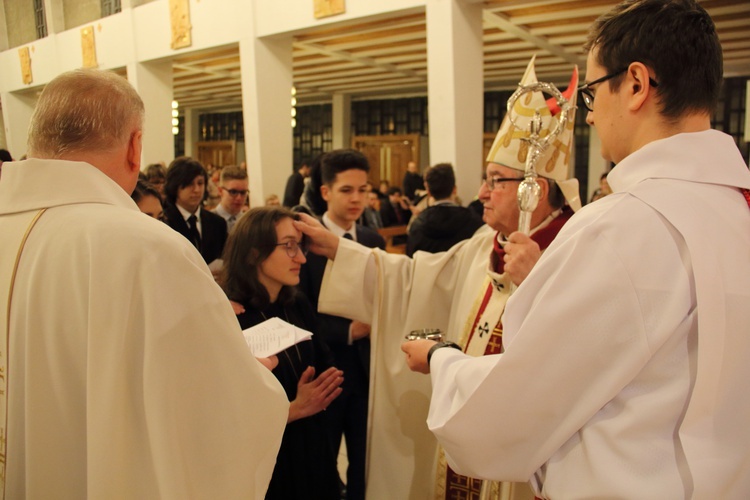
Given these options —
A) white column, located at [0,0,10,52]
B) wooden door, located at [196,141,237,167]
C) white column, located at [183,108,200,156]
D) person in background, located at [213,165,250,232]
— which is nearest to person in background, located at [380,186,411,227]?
person in background, located at [213,165,250,232]

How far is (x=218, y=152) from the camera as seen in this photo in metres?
19.5

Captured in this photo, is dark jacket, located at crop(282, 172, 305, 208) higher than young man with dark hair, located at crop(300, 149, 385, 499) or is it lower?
higher

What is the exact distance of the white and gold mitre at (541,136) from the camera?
2248 millimetres

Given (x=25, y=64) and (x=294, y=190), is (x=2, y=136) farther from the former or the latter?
(x=294, y=190)

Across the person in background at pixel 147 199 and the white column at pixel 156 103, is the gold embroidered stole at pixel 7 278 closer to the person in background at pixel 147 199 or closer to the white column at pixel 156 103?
the person in background at pixel 147 199

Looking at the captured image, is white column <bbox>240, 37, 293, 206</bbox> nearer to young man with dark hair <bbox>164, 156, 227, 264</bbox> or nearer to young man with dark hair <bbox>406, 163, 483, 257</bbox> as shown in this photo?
young man with dark hair <bbox>164, 156, 227, 264</bbox>

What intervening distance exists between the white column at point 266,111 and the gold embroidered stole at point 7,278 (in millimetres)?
6484

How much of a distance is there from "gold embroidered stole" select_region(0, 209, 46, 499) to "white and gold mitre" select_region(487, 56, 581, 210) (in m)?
1.62

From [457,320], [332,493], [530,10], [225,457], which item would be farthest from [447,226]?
[530,10]

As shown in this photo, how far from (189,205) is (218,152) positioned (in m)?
16.0

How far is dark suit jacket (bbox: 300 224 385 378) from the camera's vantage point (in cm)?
285

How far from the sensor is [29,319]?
4.05 feet

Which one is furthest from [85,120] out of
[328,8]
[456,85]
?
[328,8]

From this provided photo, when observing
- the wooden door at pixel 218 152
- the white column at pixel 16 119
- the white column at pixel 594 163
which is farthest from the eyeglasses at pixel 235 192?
the wooden door at pixel 218 152
